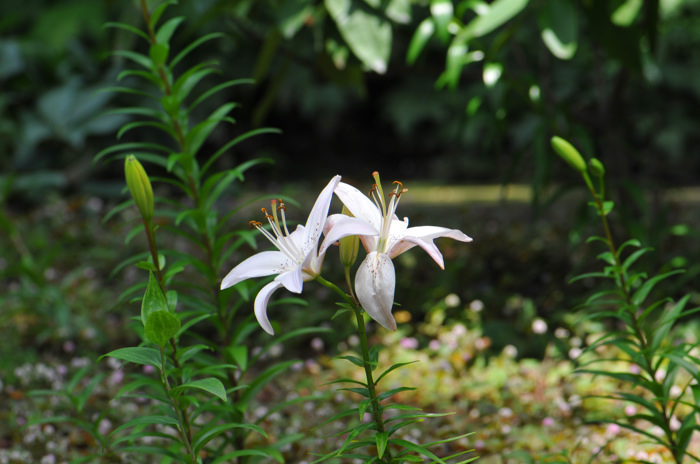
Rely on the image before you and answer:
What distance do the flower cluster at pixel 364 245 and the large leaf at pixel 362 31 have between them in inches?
43.3

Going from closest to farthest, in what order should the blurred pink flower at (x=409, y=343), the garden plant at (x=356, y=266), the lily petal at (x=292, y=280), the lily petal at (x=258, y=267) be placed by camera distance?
the lily petal at (x=292, y=280) < the lily petal at (x=258, y=267) < the garden plant at (x=356, y=266) < the blurred pink flower at (x=409, y=343)

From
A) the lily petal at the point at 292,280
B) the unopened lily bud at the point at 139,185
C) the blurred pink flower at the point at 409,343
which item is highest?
the blurred pink flower at the point at 409,343

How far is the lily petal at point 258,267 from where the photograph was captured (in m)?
1.04

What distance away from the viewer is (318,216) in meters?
1.04

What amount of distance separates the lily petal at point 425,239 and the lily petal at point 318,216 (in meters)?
0.11

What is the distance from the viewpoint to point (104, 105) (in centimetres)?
504

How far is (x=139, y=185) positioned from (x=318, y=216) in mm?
265

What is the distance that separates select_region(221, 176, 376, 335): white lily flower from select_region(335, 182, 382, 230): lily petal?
30 mm

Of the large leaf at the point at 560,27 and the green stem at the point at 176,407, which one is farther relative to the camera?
the large leaf at the point at 560,27

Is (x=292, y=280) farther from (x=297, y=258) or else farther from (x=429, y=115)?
(x=429, y=115)

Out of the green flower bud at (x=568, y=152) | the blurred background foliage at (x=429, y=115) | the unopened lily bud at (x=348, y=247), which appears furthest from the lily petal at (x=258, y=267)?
the blurred background foliage at (x=429, y=115)

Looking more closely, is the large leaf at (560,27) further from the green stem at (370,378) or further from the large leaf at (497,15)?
the green stem at (370,378)

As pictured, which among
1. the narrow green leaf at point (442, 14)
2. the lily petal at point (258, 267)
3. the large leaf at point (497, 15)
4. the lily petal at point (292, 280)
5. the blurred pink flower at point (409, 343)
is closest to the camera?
the lily petal at point (292, 280)

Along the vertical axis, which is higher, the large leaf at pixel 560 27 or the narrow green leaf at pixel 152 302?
the large leaf at pixel 560 27
